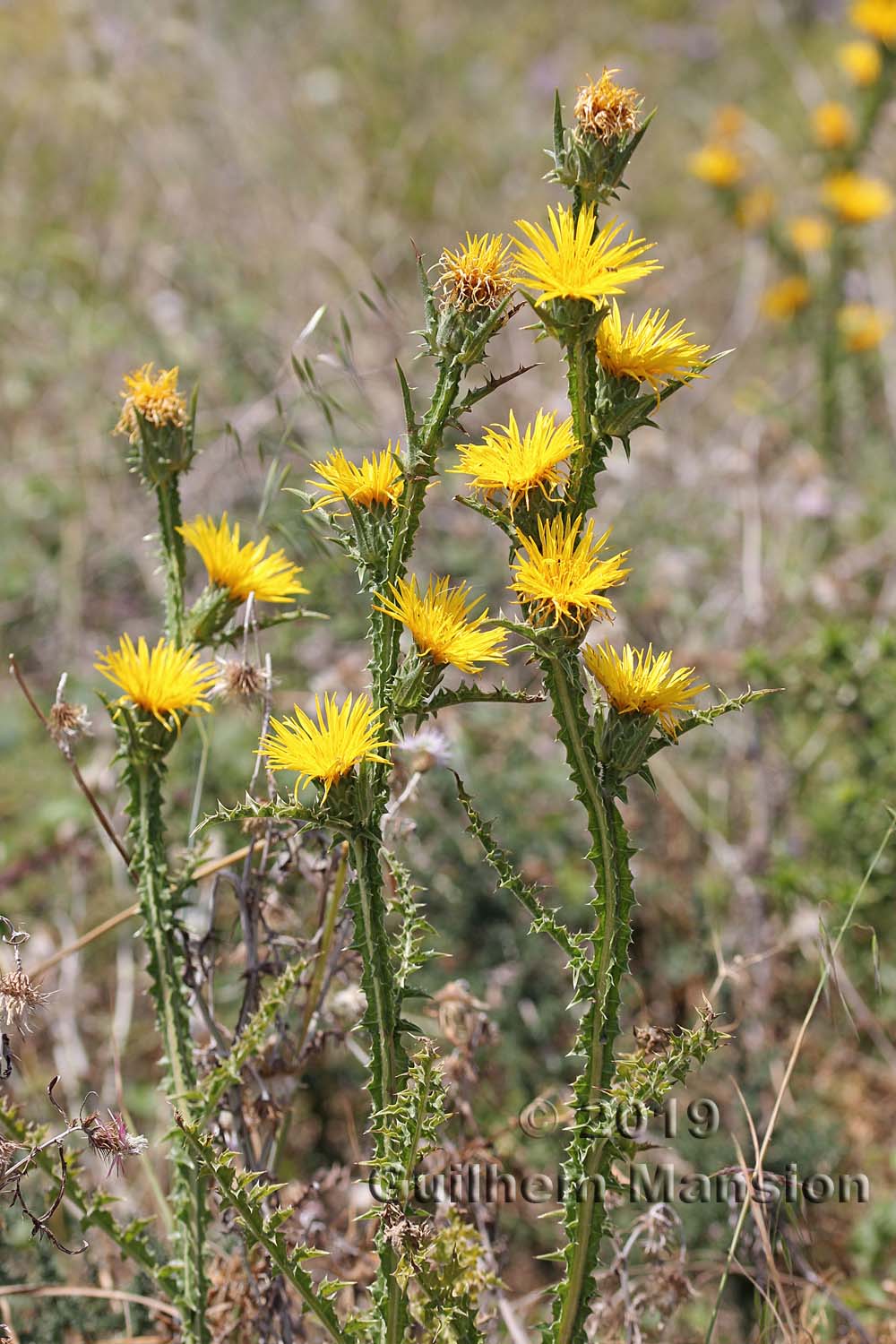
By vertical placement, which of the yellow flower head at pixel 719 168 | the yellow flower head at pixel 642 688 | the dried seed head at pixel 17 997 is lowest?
the dried seed head at pixel 17 997

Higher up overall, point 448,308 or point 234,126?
point 234,126

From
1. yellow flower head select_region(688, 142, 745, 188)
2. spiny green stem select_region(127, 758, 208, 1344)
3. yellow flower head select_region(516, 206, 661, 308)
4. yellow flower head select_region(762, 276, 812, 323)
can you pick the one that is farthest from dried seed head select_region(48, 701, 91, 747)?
yellow flower head select_region(688, 142, 745, 188)

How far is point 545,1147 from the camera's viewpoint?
2.38 meters

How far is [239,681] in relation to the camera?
5.53 feet

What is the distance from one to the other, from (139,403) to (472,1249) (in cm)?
128

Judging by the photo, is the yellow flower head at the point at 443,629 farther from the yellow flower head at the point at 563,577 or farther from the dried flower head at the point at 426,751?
the dried flower head at the point at 426,751

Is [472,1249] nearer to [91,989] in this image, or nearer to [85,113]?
[91,989]

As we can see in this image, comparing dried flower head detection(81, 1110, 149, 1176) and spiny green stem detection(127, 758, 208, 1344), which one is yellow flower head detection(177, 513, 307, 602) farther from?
dried flower head detection(81, 1110, 149, 1176)

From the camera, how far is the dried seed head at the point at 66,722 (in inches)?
63.7

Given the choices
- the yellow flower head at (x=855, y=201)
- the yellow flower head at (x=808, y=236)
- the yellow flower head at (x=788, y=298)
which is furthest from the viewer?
the yellow flower head at (x=808, y=236)

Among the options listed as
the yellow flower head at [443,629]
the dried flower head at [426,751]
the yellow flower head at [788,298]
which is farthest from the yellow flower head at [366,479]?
the yellow flower head at [788,298]

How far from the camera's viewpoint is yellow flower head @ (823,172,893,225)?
13.6 ft

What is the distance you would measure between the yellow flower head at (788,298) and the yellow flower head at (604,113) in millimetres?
3555

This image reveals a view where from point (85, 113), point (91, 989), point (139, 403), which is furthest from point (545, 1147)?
point (85, 113)
